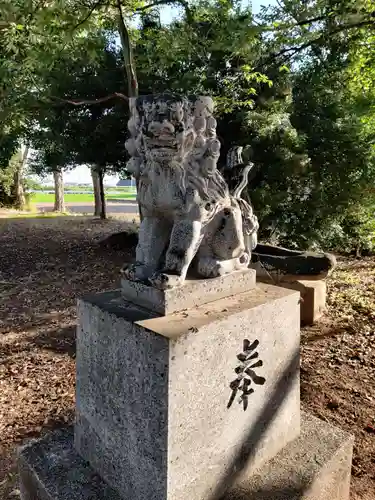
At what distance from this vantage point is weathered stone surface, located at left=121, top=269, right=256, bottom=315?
5.93 ft

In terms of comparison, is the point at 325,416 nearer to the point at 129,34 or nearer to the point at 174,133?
the point at 174,133

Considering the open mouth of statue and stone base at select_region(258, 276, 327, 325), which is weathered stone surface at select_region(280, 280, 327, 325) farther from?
the open mouth of statue

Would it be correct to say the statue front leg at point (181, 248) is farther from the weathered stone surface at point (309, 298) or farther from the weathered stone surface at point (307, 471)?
the weathered stone surface at point (309, 298)

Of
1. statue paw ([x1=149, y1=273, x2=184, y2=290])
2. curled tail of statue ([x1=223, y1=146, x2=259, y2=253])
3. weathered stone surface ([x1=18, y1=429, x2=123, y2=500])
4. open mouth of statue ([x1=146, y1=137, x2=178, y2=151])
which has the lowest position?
weathered stone surface ([x1=18, y1=429, x2=123, y2=500])

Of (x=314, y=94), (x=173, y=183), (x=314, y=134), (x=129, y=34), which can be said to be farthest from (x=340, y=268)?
(x=173, y=183)

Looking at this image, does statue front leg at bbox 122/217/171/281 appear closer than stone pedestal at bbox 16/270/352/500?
No

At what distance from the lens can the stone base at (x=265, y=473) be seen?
1914 mm

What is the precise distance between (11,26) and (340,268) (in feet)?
21.2

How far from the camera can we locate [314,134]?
684cm

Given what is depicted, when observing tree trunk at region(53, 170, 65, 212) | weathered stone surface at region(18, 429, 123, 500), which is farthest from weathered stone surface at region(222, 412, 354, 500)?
tree trunk at region(53, 170, 65, 212)

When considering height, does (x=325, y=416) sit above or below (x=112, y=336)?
below

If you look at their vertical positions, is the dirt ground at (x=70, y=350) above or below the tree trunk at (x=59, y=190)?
below

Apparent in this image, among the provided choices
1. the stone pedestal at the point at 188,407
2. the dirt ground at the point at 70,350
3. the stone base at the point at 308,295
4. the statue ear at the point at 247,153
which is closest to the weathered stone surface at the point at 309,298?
the stone base at the point at 308,295

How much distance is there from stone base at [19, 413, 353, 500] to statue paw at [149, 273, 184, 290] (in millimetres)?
987
